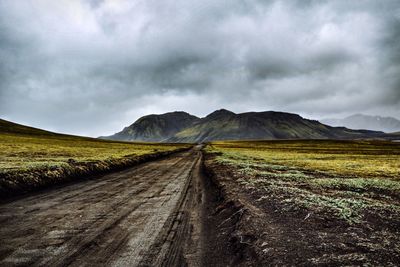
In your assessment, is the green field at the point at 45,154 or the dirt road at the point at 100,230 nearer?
the dirt road at the point at 100,230

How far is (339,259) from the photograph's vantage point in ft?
18.9

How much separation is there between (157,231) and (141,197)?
5.56 metres

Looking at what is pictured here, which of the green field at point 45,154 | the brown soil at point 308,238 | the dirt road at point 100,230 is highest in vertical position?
the green field at point 45,154

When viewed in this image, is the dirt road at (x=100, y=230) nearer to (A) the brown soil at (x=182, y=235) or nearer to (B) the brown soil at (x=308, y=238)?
(A) the brown soil at (x=182, y=235)

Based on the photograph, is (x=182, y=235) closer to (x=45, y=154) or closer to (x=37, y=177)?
(x=37, y=177)

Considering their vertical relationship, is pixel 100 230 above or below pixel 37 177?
below

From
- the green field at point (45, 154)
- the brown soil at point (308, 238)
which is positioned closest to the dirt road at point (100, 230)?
the brown soil at point (308, 238)

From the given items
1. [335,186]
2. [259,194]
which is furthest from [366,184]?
[259,194]

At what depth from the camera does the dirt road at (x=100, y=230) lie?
646cm

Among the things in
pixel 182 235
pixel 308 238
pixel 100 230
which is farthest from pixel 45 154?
pixel 308 238

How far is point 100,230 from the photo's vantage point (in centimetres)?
845

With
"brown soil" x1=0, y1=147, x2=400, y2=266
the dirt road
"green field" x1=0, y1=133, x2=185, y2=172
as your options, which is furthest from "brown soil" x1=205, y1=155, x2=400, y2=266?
"green field" x1=0, y1=133, x2=185, y2=172

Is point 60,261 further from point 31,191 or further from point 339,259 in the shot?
point 31,191

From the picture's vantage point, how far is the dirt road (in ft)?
21.2
